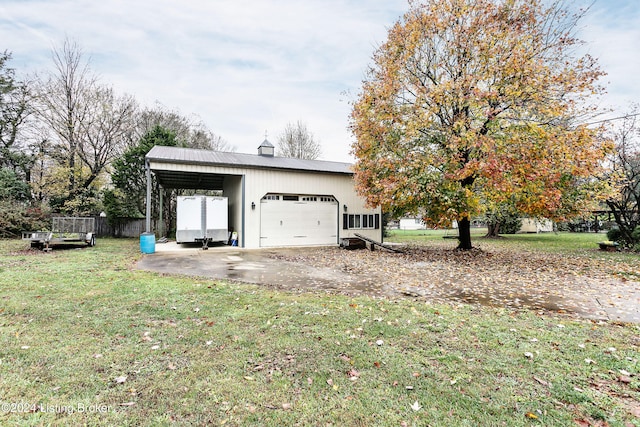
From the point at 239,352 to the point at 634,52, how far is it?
16.5 meters

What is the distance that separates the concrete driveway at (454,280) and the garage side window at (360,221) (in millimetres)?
5940

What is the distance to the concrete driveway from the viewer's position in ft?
17.2

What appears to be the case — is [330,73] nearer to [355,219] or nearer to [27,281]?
[355,219]

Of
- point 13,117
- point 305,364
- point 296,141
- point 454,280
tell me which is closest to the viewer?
point 305,364

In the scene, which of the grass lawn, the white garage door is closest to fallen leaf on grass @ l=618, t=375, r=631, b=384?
the grass lawn

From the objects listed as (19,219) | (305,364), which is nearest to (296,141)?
(19,219)

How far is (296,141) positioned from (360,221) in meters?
14.5

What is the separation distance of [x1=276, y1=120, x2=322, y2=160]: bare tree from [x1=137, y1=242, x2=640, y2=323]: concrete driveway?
1957 centimetres

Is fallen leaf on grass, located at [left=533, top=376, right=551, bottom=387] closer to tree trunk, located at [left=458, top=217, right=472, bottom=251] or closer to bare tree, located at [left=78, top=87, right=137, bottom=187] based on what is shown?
tree trunk, located at [left=458, top=217, right=472, bottom=251]

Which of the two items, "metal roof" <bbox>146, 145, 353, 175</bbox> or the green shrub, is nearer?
"metal roof" <bbox>146, 145, 353, 175</bbox>

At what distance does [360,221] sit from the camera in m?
16.6

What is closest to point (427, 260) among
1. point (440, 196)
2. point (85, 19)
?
point (440, 196)

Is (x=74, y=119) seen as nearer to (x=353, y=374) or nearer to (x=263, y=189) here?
(x=263, y=189)

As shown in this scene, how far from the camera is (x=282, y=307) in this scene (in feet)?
14.9
